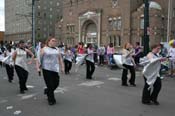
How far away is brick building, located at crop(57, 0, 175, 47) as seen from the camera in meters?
46.8

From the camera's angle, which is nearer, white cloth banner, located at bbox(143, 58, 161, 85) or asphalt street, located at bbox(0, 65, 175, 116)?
asphalt street, located at bbox(0, 65, 175, 116)

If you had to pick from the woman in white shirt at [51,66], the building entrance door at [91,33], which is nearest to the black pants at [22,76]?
the woman in white shirt at [51,66]

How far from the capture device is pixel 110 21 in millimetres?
52281

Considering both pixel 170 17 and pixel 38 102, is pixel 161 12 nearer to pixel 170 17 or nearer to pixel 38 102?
pixel 170 17

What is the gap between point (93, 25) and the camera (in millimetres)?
57375

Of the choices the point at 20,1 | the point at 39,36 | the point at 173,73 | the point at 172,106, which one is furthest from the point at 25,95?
the point at 20,1

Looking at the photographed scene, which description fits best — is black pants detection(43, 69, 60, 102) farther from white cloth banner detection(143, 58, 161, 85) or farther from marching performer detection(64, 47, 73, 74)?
marching performer detection(64, 47, 73, 74)

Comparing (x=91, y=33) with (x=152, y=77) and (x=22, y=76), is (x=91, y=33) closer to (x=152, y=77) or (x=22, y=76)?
(x=22, y=76)

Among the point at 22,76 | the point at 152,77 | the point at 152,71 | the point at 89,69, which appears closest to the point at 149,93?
the point at 152,77

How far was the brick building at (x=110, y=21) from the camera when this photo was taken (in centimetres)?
4678

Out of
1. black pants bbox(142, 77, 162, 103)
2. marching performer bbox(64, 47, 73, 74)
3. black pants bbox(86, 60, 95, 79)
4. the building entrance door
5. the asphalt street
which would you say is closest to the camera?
the asphalt street

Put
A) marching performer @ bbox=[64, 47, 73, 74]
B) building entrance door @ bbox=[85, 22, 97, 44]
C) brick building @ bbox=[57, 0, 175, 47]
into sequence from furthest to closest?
building entrance door @ bbox=[85, 22, 97, 44] < brick building @ bbox=[57, 0, 175, 47] < marching performer @ bbox=[64, 47, 73, 74]

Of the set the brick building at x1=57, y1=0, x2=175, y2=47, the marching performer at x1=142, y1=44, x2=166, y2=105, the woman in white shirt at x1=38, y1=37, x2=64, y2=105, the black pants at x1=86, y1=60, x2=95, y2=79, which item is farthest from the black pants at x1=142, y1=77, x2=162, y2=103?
the brick building at x1=57, y1=0, x2=175, y2=47

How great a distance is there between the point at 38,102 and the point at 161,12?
4166 cm
